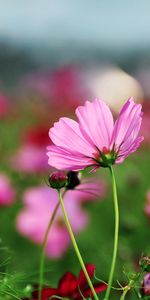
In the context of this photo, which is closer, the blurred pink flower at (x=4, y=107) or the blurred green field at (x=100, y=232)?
the blurred green field at (x=100, y=232)

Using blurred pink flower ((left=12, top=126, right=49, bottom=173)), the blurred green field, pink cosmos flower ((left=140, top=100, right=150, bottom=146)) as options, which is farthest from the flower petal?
pink cosmos flower ((left=140, top=100, right=150, bottom=146))

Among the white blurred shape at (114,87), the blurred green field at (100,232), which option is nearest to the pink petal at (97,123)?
the blurred green field at (100,232)

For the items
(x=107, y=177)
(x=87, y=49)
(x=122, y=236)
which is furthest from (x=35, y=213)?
(x=87, y=49)

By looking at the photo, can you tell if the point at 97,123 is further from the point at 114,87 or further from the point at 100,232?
the point at 114,87

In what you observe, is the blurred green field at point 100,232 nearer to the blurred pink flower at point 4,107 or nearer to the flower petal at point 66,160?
the blurred pink flower at point 4,107

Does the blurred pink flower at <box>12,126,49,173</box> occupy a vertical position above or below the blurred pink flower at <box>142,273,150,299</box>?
above

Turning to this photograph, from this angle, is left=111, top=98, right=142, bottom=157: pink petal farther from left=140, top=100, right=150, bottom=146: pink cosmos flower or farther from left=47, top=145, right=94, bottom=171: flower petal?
left=140, top=100, right=150, bottom=146: pink cosmos flower
